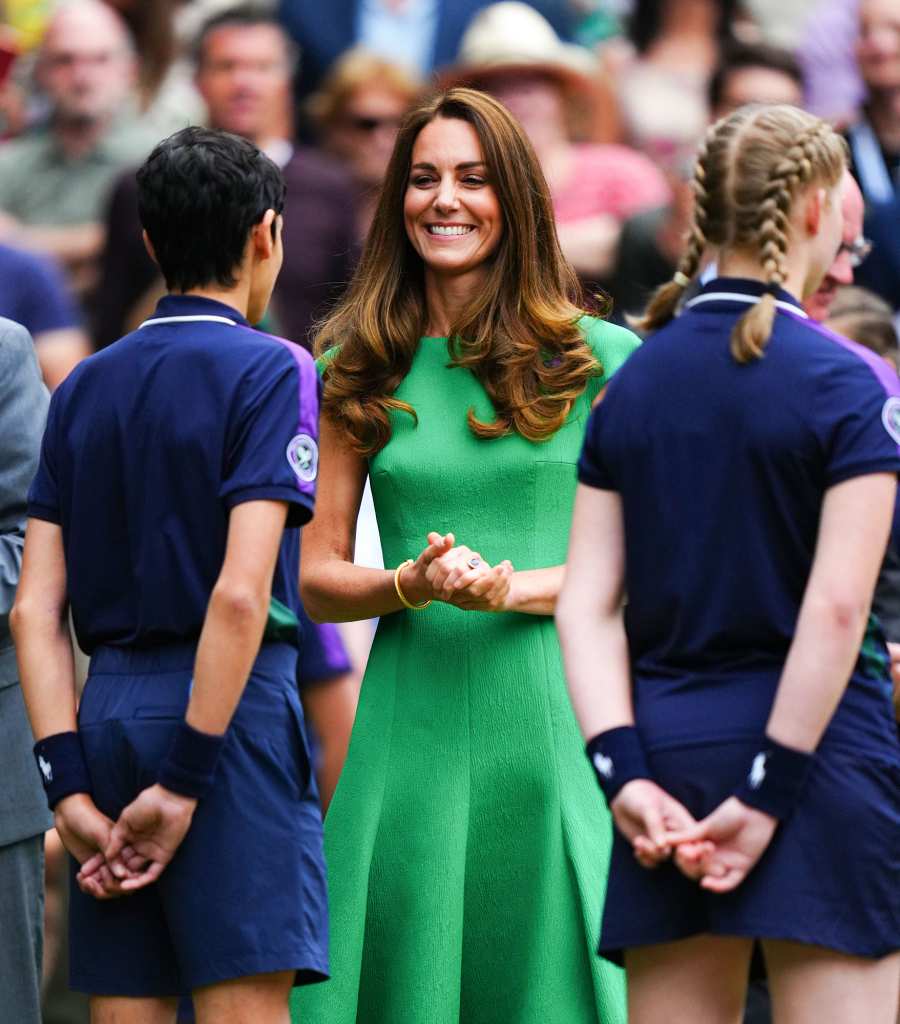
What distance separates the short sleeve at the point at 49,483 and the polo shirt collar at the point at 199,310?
240mm

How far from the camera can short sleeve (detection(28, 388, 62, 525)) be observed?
386cm

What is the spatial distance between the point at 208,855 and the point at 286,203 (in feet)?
13.4

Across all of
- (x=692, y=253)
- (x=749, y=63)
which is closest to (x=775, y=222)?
(x=692, y=253)

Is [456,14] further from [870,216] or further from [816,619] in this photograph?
[816,619]

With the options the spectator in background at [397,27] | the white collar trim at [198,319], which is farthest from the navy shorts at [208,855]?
the spectator in background at [397,27]

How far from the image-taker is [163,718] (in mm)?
3691

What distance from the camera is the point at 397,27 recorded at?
9078 mm

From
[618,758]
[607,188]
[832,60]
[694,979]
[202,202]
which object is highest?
[832,60]

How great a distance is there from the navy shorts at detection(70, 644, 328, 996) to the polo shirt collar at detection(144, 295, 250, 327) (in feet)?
1.82

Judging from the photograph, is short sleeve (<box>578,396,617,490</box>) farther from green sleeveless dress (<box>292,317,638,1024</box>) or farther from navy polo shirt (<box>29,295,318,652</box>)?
green sleeveless dress (<box>292,317,638,1024</box>)

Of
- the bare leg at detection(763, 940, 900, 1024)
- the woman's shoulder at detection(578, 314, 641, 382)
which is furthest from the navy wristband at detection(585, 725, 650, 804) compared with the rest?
the woman's shoulder at detection(578, 314, 641, 382)

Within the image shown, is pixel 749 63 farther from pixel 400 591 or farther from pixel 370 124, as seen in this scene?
pixel 400 591

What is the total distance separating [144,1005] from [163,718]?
0.49 meters

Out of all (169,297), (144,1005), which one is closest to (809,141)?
(169,297)
